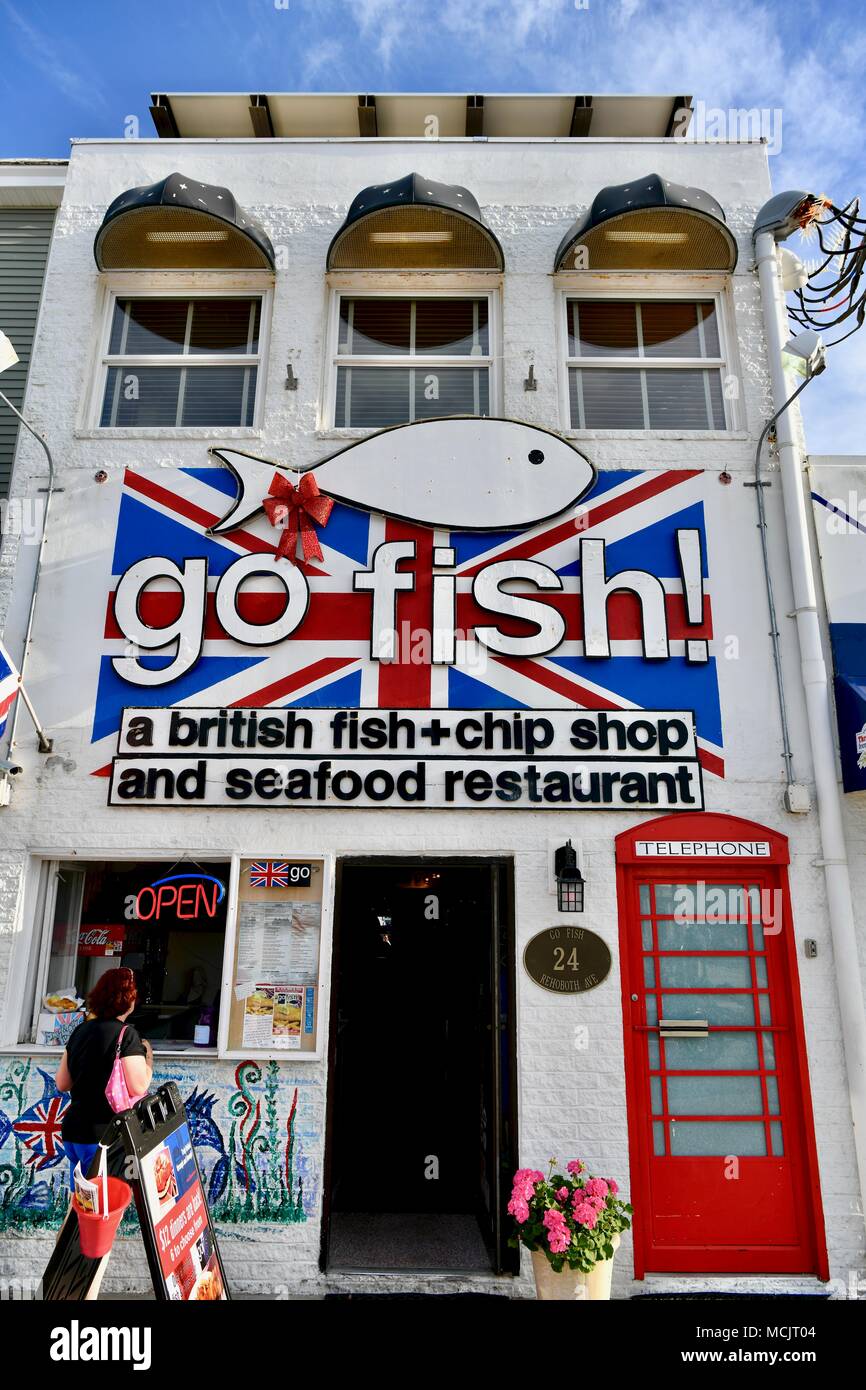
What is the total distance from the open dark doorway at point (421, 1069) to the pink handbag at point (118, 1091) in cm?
156

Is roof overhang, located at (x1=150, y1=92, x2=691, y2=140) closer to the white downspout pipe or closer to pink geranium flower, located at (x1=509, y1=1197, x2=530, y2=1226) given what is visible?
the white downspout pipe

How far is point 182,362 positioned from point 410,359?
1.86m

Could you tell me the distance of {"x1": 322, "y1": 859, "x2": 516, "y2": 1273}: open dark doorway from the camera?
5.87 meters

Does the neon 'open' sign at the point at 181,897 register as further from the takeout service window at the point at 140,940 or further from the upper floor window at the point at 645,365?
the upper floor window at the point at 645,365

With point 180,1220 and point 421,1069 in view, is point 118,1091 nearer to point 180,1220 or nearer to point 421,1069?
point 180,1220

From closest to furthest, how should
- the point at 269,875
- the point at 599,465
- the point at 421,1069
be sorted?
the point at 269,875, the point at 599,465, the point at 421,1069

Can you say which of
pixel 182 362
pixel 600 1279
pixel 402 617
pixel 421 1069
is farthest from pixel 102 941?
pixel 182 362

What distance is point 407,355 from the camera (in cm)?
734

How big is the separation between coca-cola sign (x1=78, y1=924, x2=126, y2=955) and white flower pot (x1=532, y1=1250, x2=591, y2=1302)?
336 centimetres

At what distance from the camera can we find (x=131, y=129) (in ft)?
25.4

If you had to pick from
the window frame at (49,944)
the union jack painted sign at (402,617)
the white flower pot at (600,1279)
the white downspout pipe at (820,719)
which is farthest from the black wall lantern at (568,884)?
the white flower pot at (600,1279)
